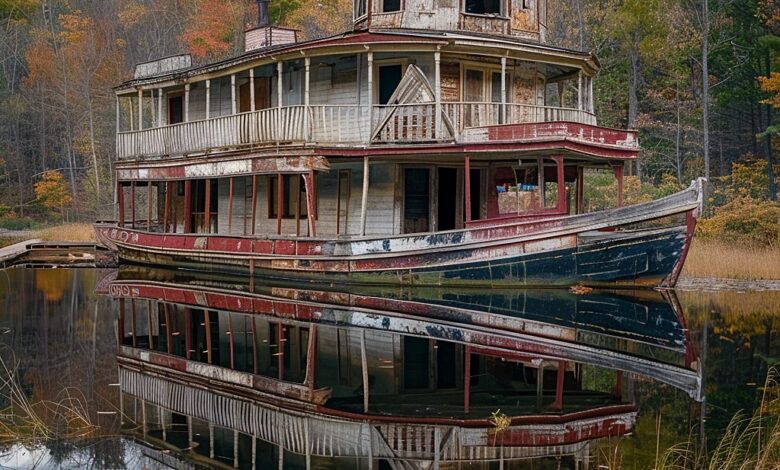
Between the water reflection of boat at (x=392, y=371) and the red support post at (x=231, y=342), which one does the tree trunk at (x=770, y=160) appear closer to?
the water reflection of boat at (x=392, y=371)

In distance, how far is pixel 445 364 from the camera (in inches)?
466

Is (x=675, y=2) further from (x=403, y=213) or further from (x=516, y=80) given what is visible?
(x=403, y=213)

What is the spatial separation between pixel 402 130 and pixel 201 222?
10758 millimetres

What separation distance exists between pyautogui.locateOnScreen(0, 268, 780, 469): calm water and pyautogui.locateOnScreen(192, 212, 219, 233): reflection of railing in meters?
10.4

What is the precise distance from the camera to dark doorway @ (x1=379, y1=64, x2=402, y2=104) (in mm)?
23312

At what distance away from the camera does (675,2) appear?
38156mm

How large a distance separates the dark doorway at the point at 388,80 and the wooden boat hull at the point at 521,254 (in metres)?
4.31

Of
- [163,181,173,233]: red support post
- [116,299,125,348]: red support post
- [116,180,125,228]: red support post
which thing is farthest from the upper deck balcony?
[116,299,125,348]: red support post

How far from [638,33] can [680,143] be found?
5271 millimetres

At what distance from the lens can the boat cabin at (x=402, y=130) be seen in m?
21.0

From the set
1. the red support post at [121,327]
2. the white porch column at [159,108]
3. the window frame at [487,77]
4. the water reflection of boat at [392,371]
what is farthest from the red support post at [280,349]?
the white porch column at [159,108]

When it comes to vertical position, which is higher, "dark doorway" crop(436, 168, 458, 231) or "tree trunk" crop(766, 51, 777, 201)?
"tree trunk" crop(766, 51, 777, 201)

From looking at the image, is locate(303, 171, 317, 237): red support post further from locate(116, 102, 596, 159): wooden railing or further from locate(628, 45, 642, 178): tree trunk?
locate(628, 45, 642, 178): tree trunk

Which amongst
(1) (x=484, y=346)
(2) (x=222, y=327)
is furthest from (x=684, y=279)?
(2) (x=222, y=327)
